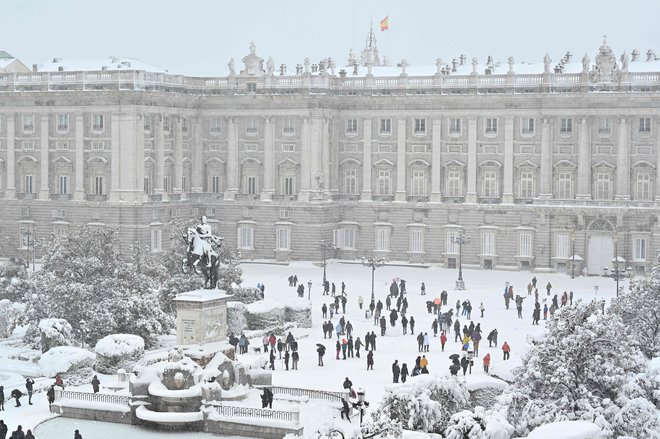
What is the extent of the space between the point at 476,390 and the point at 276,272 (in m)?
48.9

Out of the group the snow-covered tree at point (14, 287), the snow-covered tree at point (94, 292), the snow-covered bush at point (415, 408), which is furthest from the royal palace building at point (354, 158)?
the snow-covered bush at point (415, 408)

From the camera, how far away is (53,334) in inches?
2203

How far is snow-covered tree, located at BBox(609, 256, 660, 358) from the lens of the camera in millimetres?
43781

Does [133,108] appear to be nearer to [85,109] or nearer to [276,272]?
[85,109]

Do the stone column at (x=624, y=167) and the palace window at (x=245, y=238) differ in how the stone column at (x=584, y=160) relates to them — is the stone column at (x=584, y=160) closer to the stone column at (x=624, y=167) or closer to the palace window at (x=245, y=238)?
the stone column at (x=624, y=167)

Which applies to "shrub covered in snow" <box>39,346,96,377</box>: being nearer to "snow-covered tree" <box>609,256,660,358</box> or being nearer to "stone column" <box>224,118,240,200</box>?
"snow-covered tree" <box>609,256,660,358</box>

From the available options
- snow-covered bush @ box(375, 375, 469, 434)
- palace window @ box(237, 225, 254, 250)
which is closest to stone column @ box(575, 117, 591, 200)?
palace window @ box(237, 225, 254, 250)

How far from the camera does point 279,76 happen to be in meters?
94.2

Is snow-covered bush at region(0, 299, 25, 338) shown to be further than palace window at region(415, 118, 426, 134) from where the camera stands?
No

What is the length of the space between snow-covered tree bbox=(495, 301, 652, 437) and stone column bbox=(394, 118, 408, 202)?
195 ft

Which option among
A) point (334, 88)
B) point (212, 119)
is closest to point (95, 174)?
point (212, 119)

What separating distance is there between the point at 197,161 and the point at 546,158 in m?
23.9

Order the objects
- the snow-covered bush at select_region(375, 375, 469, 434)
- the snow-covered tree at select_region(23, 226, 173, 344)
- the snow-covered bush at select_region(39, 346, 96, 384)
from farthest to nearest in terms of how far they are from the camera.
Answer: the snow-covered tree at select_region(23, 226, 173, 344) < the snow-covered bush at select_region(39, 346, 96, 384) < the snow-covered bush at select_region(375, 375, 469, 434)

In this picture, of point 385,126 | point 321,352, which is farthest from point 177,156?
point 321,352
